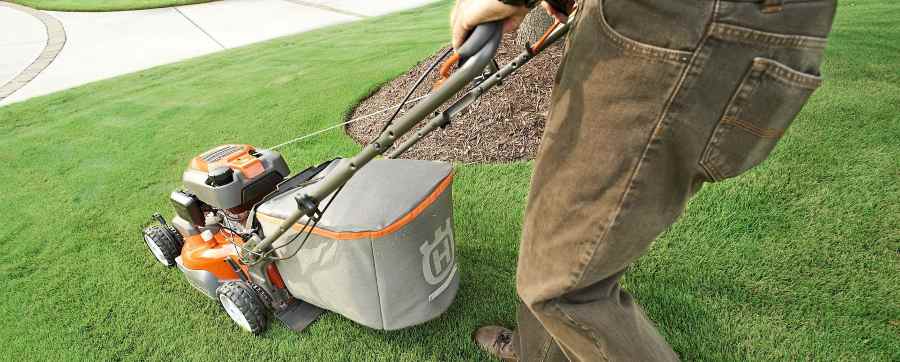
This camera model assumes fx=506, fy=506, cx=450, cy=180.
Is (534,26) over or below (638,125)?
below

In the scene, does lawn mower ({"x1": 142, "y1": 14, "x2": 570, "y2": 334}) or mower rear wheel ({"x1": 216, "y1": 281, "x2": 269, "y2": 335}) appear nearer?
lawn mower ({"x1": 142, "y1": 14, "x2": 570, "y2": 334})

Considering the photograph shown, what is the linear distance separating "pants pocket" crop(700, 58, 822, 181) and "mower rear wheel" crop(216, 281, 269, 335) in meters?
1.46

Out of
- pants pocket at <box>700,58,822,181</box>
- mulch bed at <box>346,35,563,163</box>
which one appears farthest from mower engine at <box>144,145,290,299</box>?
pants pocket at <box>700,58,822,181</box>

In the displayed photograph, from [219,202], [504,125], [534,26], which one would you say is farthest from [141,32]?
[219,202]

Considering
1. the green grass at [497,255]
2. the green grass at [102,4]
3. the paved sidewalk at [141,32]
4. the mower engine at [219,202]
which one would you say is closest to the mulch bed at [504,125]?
the green grass at [497,255]

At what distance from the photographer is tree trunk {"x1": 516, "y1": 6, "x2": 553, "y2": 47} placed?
3082 millimetres

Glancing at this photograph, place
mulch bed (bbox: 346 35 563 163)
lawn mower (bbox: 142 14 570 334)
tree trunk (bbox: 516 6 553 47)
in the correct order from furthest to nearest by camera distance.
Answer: tree trunk (bbox: 516 6 553 47) → mulch bed (bbox: 346 35 563 163) → lawn mower (bbox: 142 14 570 334)

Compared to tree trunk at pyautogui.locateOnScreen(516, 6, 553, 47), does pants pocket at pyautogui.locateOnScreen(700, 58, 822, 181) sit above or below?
above

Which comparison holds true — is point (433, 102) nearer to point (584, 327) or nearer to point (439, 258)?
point (584, 327)

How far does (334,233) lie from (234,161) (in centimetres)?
59

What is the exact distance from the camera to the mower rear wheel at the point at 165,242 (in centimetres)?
210

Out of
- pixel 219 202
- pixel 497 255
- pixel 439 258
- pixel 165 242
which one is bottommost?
pixel 497 255

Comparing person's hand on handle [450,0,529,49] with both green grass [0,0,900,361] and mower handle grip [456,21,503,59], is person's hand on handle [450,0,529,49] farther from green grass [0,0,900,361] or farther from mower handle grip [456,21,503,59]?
green grass [0,0,900,361]

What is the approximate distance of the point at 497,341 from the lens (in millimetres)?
1582
